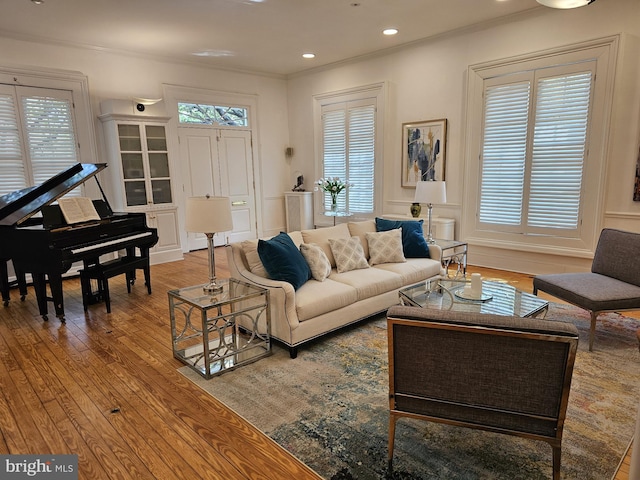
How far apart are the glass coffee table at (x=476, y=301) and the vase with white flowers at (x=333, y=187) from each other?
12.0ft

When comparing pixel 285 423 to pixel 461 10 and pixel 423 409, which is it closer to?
pixel 423 409

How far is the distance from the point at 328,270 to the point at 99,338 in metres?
2.07

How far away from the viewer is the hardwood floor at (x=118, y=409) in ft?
6.48

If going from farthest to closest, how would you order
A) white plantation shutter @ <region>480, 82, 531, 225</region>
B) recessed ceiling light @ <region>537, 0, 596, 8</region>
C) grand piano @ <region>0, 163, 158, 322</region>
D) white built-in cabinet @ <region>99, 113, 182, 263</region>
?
white built-in cabinet @ <region>99, 113, 182, 263</region> < white plantation shutter @ <region>480, 82, 531, 225</region> < grand piano @ <region>0, 163, 158, 322</region> < recessed ceiling light @ <region>537, 0, 596, 8</region>

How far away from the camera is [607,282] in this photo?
3330 mm

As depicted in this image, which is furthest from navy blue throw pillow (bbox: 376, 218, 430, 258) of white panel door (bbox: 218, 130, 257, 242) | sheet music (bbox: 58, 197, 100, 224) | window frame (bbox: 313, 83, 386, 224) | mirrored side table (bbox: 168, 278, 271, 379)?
white panel door (bbox: 218, 130, 257, 242)

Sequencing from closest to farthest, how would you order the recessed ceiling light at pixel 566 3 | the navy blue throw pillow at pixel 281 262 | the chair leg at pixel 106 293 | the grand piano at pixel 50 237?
the recessed ceiling light at pixel 566 3, the navy blue throw pillow at pixel 281 262, the grand piano at pixel 50 237, the chair leg at pixel 106 293

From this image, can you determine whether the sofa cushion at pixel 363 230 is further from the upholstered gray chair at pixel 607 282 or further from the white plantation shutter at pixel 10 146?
the white plantation shutter at pixel 10 146

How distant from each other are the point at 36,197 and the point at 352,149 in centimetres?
456

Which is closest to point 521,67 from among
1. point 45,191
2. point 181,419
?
point 181,419

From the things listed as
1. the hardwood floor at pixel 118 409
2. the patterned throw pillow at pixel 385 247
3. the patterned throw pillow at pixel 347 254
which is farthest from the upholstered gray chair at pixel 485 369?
the patterned throw pillow at pixel 385 247

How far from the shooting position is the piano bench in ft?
13.4

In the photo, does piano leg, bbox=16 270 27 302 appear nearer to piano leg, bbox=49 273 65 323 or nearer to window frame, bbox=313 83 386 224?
piano leg, bbox=49 273 65 323

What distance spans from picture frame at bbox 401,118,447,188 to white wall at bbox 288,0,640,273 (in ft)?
0.32
